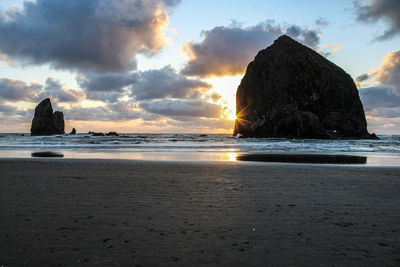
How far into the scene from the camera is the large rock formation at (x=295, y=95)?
3039 inches

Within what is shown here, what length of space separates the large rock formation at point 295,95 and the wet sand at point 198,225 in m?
67.7

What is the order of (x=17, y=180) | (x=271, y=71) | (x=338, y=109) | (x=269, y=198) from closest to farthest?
(x=269, y=198), (x=17, y=180), (x=338, y=109), (x=271, y=71)

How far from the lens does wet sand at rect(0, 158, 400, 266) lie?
127 inches

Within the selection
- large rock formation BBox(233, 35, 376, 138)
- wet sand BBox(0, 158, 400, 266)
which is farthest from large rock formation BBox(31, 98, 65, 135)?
wet sand BBox(0, 158, 400, 266)

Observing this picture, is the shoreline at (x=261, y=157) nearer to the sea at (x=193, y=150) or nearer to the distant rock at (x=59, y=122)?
the sea at (x=193, y=150)

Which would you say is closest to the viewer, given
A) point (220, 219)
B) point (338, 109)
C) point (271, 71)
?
point (220, 219)

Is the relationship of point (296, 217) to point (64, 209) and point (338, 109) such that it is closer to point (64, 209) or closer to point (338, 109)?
point (64, 209)

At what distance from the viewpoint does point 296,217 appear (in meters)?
4.81

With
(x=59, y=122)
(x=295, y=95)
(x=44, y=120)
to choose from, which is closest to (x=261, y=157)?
(x=295, y=95)

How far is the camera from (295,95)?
275 feet

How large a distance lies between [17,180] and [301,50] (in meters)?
96.4

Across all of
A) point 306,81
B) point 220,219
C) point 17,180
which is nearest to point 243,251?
point 220,219

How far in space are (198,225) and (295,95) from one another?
282 ft

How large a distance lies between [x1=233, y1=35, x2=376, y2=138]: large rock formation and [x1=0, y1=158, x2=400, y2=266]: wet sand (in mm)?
67733
